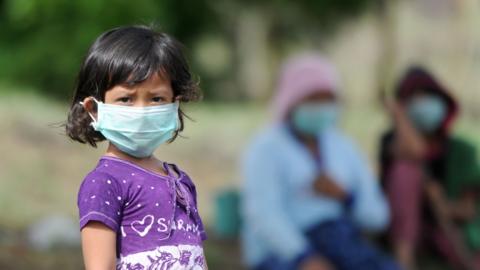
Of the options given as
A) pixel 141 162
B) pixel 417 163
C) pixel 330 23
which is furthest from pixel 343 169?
pixel 141 162

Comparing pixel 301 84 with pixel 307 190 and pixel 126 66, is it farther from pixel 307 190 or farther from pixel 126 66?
pixel 126 66

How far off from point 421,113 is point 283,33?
61.2 inches

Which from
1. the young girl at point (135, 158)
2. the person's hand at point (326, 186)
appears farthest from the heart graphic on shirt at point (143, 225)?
the person's hand at point (326, 186)

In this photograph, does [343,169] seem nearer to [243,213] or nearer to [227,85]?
[243,213]

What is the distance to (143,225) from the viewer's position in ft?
8.39

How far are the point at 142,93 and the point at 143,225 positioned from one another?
30 centimetres

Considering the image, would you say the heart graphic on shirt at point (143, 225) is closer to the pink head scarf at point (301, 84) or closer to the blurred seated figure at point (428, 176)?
the pink head scarf at point (301, 84)

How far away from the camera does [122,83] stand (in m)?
2.58

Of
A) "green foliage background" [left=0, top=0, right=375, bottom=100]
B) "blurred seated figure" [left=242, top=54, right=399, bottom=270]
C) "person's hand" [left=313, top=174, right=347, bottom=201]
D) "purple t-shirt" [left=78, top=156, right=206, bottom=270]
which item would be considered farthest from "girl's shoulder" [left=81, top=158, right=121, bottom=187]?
"green foliage background" [left=0, top=0, right=375, bottom=100]

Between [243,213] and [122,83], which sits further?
[243,213]

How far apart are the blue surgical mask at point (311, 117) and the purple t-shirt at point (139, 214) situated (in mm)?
3043

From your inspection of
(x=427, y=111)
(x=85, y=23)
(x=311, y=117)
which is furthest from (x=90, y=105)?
(x=85, y=23)

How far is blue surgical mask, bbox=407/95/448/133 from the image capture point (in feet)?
20.1

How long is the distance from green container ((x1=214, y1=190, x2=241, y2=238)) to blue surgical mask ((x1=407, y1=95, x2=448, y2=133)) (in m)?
1.09
